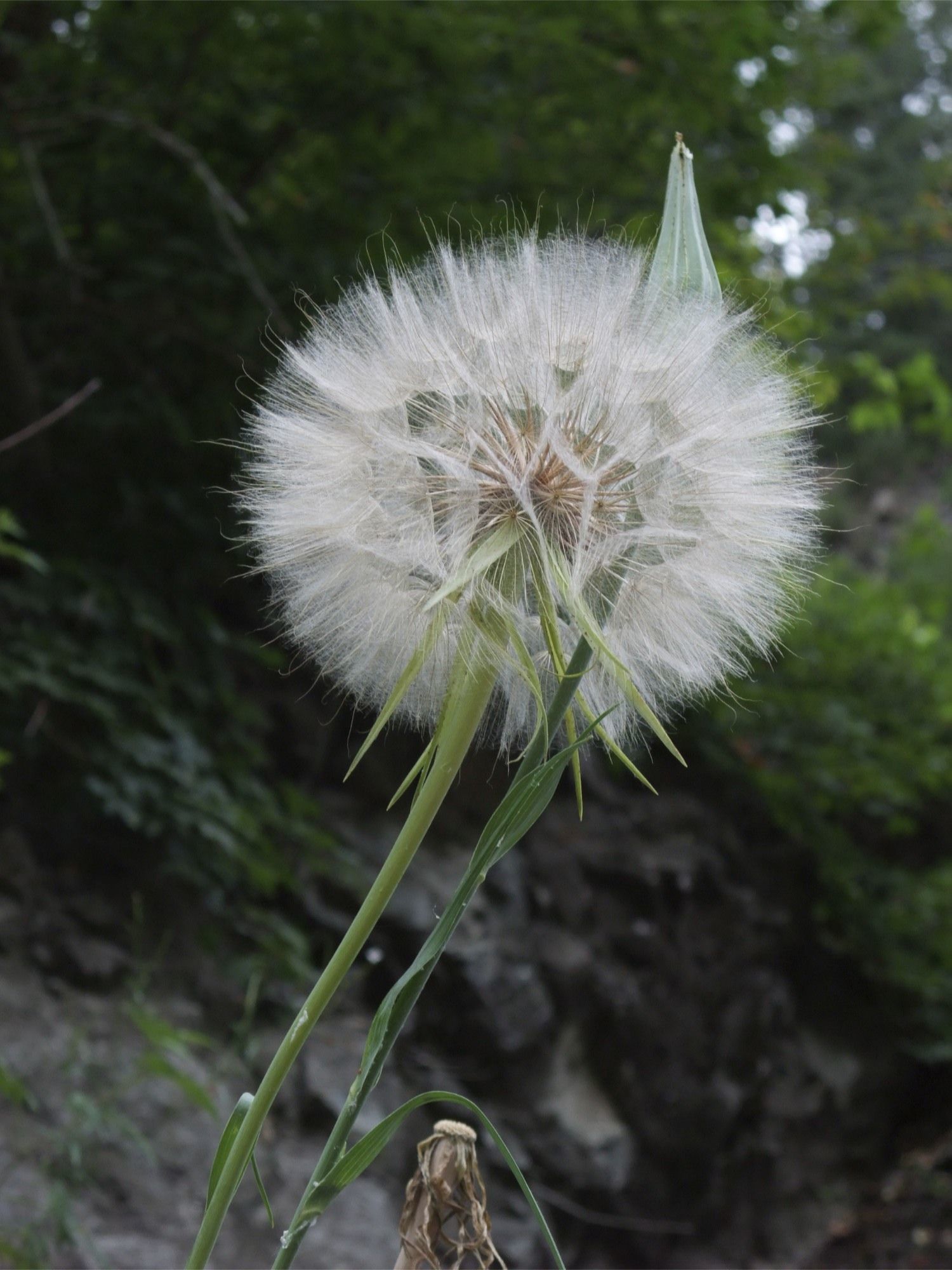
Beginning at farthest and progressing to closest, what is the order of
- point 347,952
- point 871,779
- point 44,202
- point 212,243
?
point 871,779 < point 212,243 < point 44,202 < point 347,952

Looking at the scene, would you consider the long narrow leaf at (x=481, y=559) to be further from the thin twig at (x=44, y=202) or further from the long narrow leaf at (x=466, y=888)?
the thin twig at (x=44, y=202)

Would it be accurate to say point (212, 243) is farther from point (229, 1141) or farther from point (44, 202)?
point (229, 1141)

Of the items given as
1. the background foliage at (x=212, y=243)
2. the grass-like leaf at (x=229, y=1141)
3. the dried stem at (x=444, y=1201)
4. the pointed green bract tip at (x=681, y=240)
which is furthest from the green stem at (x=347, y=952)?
the background foliage at (x=212, y=243)

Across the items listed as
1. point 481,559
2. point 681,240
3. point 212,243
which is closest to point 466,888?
point 481,559

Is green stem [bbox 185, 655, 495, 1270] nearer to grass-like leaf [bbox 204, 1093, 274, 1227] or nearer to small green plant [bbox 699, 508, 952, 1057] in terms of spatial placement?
grass-like leaf [bbox 204, 1093, 274, 1227]

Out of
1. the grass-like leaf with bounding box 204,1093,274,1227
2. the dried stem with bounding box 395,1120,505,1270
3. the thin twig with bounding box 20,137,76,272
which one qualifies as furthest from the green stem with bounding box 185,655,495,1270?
the thin twig with bounding box 20,137,76,272

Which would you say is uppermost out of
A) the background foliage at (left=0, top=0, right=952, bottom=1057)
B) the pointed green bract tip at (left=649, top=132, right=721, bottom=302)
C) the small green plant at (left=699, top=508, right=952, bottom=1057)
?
the pointed green bract tip at (left=649, top=132, right=721, bottom=302)
